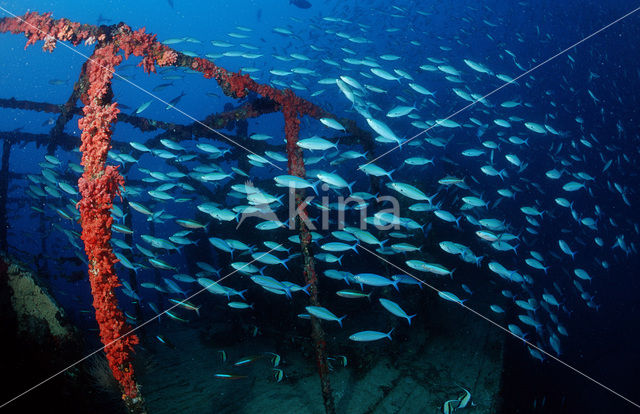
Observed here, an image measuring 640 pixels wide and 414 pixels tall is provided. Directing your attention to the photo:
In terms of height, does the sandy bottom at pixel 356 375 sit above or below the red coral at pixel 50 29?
below

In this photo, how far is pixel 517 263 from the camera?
1183 centimetres

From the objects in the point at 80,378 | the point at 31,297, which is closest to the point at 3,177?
the point at 31,297

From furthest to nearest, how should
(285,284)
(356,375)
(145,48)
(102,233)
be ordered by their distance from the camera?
(356,375) → (285,284) → (145,48) → (102,233)

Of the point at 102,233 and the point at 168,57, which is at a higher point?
the point at 168,57

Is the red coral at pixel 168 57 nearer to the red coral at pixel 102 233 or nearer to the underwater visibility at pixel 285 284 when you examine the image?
the underwater visibility at pixel 285 284

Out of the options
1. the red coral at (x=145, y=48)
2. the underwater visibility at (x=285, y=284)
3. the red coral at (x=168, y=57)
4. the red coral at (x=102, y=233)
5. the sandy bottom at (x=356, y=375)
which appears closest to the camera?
the red coral at (x=102, y=233)

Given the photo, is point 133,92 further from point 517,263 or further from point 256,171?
point 517,263

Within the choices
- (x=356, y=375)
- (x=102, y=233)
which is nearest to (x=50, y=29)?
(x=102, y=233)

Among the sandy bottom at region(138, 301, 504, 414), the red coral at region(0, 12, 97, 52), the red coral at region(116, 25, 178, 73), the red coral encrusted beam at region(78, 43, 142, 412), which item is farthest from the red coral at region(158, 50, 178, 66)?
the sandy bottom at region(138, 301, 504, 414)

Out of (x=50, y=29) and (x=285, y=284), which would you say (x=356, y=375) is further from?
(x=50, y=29)

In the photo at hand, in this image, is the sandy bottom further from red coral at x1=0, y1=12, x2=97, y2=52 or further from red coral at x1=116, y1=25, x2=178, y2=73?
red coral at x1=0, y1=12, x2=97, y2=52

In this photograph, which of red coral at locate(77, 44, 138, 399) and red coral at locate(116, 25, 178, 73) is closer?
red coral at locate(77, 44, 138, 399)

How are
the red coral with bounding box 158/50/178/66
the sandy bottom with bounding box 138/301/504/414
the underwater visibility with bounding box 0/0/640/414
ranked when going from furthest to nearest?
the sandy bottom with bounding box 138/301/504/414 → the red coral with bounding box 158/50/178/66 → the underwater visibility with bounding box 0/0/640/414

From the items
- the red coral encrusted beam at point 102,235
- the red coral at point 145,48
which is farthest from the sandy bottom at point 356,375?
the red coral at point 145,48
